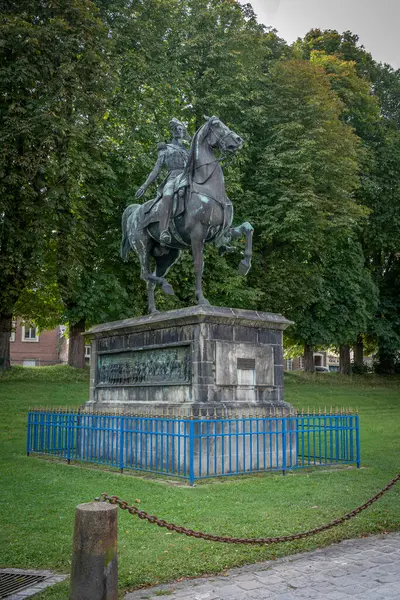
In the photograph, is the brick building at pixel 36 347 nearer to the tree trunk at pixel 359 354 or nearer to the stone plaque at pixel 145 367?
the tree trunk at pixel 359 354

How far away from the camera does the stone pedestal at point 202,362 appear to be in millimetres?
11859

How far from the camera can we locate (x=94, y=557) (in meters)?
4.84

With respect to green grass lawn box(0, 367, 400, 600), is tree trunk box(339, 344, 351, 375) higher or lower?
higher

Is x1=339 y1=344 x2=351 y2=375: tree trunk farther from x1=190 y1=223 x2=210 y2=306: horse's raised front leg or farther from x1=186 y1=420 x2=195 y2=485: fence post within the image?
x1=186 y1=420 x2=195 y2=485: fence post

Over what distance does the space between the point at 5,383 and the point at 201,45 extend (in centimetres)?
1770

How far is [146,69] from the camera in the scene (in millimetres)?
27844

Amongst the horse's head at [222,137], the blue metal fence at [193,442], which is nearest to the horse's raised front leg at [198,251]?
the horse's head at [222,137]

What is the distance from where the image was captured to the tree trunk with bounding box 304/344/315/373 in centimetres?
3662

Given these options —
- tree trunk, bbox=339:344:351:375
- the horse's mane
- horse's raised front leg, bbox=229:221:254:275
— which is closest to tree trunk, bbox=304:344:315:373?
tree trunk, bbox=339:344:351:375

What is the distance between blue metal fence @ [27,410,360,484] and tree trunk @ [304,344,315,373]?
22607 millimetres

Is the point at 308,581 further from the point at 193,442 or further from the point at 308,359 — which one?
the point at 308,359

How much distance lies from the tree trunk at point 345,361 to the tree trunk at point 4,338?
788 inches

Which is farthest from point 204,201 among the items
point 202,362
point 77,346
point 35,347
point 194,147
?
point 35,347

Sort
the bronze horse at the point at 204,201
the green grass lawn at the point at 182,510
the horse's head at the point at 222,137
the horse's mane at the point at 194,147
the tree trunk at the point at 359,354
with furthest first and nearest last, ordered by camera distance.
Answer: the tree trunk at the point at 359,354
the horse's mane at the point at 194,147
the bronze horse at the point at 204,201
the horse's head at the point at 222,137
the green grass lawn at the point at 182,510
